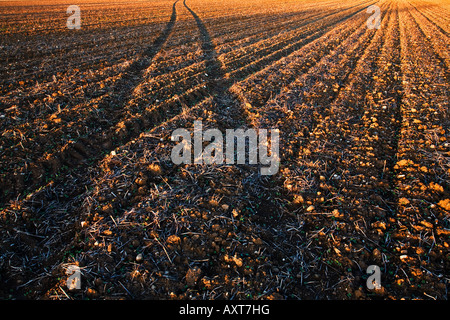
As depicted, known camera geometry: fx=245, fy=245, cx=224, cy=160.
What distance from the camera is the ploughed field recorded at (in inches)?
107

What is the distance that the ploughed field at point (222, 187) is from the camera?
2.72 metres

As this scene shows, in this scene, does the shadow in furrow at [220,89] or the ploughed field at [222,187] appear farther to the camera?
the shadow in furrow at [220,89]

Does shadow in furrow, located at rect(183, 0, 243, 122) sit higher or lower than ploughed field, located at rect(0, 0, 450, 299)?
higher

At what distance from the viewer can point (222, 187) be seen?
3818mm

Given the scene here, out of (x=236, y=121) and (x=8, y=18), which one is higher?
(x=8, y=18)

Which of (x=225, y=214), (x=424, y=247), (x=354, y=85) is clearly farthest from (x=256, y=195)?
(x=354, y=85)

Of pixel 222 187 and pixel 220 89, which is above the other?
pixel 220 89

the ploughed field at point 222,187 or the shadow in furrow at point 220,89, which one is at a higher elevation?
the shadow in furrow at point 220,89

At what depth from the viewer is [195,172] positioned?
4.08 m

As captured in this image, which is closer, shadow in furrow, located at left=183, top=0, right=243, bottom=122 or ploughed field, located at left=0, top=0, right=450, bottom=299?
ploughed field, located at left=0, top=0, right=450, bottom=299

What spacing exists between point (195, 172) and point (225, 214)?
3.30 feet

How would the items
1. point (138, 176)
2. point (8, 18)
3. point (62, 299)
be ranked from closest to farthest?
point (62, 299) < point (138, 176) < point (8, 18)

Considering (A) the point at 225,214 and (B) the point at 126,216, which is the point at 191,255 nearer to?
(A) the point at 225,214

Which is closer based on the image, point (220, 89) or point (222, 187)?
point (222, 187)
